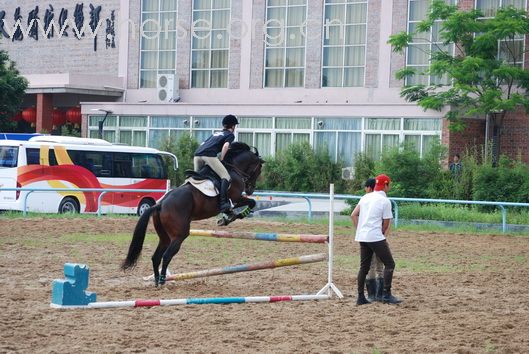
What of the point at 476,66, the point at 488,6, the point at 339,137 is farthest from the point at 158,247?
the point at 488,6

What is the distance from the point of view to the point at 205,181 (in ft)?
51.0

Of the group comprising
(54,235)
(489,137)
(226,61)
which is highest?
(226,61)

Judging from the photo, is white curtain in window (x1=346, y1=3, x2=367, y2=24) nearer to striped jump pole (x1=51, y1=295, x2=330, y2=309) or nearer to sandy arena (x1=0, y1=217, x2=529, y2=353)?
sandy arena (x1=0, y1=217, x2=529, y2=353)

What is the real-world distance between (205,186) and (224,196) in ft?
1.15

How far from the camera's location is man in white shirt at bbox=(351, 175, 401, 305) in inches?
531

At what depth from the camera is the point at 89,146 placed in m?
34.7

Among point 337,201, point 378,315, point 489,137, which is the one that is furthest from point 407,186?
point 378,315

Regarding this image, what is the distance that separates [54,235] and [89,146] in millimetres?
11881

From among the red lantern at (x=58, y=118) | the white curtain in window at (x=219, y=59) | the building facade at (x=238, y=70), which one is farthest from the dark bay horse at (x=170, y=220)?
the red lantern at (x=58, y=118)

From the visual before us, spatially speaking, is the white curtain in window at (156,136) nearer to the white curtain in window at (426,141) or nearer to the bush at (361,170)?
the bush at (361,170)

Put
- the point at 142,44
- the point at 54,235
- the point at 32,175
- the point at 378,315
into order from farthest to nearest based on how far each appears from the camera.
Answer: the point at 142,44 → the point at 32,175 → the point at 54,235 → the point at 378,315

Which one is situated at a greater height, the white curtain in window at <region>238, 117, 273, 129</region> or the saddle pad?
the white curtain in window at <region>238, 117, 273, 129</region>

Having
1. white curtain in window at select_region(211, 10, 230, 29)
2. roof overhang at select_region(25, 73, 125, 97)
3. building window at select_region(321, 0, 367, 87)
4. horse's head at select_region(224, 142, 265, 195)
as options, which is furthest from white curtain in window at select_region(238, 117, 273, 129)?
horse's head at select_region(224, 142, 265, 195)

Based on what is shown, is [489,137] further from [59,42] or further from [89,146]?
[59,42]
